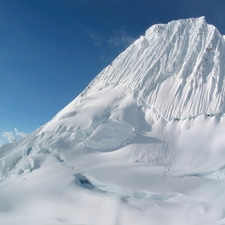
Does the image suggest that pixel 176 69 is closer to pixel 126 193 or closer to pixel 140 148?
pixel 140 148

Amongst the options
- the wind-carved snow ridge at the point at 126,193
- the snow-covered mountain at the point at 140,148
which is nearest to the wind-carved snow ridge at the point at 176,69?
the snow-covered mountain at the point at 140,148

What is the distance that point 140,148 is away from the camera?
19.3m

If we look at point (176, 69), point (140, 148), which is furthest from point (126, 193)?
point (176, 69)

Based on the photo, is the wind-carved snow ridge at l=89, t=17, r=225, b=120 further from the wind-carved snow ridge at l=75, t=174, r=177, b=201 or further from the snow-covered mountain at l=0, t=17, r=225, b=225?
the wind-carved snow ridge at l=75, t=174, r=177, b=201

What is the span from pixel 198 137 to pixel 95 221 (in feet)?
35.1

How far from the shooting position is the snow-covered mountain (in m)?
13.4

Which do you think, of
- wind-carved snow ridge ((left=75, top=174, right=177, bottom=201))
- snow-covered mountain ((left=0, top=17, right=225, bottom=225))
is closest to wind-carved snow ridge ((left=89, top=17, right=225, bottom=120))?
snow-covered mountain ((left=0, top=17, right=225, bottom=225))

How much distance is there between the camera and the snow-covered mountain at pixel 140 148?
1343 cm

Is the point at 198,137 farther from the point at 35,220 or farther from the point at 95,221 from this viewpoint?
the point at 35,220

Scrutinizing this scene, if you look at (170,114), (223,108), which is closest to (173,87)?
(170,114)

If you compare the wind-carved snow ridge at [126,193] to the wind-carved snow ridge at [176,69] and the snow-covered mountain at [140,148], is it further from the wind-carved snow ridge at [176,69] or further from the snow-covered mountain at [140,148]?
the wind-carved snow ridge at [176,69]

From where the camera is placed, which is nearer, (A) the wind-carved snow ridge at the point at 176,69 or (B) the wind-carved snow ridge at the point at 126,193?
(B) the wind-carved snow ridge at the point at 126,193

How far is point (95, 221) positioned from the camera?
40.9 feet

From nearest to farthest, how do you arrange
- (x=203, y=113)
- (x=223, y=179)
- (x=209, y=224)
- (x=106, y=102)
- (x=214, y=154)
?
(x=209, y=224), (x=223, y=179), (x=214, y=154), (x=203, y=113), (x=106, y=102)
